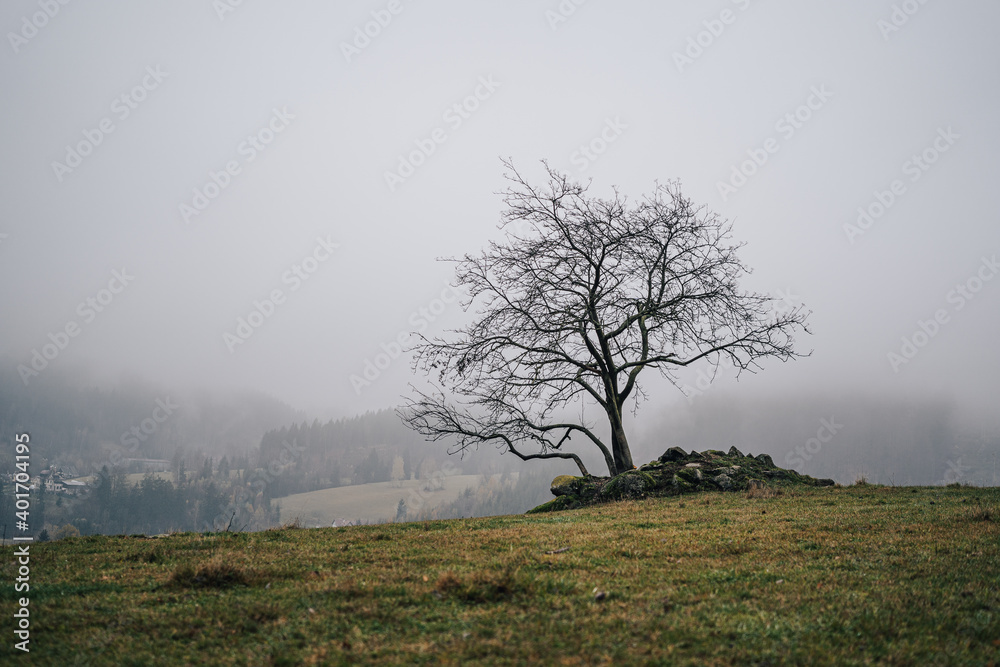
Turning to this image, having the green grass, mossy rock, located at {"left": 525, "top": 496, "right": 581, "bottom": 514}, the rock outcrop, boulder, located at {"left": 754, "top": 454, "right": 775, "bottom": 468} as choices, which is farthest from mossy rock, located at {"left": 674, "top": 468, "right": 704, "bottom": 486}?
the green grass

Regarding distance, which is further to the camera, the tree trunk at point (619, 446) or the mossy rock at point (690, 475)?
the tree trunk at point (619, 446)

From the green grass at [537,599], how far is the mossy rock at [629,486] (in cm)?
866

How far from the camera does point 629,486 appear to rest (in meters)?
19.2

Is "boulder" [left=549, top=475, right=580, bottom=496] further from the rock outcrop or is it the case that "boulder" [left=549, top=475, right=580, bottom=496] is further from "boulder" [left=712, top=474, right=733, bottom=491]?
"boulder" [left=712, top=474, right=733, bottom=491]

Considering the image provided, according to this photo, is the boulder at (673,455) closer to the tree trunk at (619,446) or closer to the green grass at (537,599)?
the tree trunk at (619,446)

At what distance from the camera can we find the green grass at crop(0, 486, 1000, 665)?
4.55 meters

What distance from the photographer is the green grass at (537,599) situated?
4551mm

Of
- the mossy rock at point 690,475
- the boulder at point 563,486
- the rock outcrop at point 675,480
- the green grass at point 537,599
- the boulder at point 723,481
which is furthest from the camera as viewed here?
the boulder at point 563,486

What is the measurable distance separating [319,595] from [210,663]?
180cm

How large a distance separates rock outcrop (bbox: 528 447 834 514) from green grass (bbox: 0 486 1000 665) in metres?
8.84

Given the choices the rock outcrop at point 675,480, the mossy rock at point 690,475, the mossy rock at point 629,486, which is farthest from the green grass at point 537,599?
the mossy rock at point 690,475

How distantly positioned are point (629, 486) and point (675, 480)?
1.66 metres

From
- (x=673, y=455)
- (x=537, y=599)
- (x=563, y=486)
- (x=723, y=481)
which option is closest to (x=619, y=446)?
(x=673, y=455)

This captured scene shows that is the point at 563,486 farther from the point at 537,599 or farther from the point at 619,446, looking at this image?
the point at 537,599
